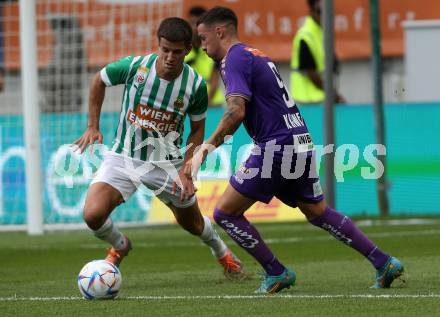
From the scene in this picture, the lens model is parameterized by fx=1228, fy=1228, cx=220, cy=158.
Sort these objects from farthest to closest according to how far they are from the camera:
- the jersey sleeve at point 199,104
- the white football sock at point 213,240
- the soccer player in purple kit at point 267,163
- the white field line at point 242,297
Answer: the white football sock at point 213,240 < the jersey sleeve at point 199,104 < the soccer player in purple kit at point 267,163 < the white field line at point 242,297

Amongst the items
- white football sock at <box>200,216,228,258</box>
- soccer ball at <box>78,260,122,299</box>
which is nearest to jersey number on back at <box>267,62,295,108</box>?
white football sock at <box>200,216,228,258</box>

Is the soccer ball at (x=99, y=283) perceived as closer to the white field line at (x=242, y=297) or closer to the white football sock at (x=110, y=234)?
the white field line at (x=242, y=297)

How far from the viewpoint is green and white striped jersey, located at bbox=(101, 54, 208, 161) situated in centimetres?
977

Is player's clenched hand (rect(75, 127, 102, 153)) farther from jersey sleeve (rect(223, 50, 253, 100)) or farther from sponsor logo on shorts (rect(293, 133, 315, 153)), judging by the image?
sponsor logo on shorts (rect(293, 133, 315, 153))

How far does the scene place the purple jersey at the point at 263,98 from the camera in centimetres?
866

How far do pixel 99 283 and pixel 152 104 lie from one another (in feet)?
6.04

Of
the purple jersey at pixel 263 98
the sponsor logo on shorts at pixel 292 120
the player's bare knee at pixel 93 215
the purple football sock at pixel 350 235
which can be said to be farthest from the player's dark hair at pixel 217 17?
the player's bare knee at pixel 93 215

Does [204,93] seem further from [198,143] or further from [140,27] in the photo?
[140,27]

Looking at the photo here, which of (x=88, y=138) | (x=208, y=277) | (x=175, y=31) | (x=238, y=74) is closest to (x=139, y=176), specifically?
→ (x=88, y=138)

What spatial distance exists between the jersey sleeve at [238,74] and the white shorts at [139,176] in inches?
59.3

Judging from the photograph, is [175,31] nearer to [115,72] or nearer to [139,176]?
[115,72]

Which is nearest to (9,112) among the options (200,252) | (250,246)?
(200,252)

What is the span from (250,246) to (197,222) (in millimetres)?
1195

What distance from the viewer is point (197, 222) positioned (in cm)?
1007
